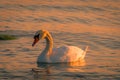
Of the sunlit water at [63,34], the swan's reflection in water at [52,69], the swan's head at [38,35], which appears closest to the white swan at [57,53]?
the swan's head at [38,35]

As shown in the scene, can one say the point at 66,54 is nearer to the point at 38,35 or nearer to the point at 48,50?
the point at 48,50

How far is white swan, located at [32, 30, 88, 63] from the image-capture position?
18.5 meters

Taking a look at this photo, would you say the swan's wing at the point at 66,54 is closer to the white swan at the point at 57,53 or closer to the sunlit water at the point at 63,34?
the white swan at the point at 57,53

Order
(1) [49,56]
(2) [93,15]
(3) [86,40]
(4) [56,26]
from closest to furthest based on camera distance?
1. (1) [49,56]
2. (3) [86,40]
3. (4) [56,26]
4. (2) [93,15]

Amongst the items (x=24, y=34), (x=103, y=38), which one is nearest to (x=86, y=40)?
(x=103, y=38)

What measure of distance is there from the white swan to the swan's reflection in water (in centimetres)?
19

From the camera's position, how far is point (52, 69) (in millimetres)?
17469

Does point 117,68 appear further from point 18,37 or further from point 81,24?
point 81,24

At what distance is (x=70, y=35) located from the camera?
879 inches

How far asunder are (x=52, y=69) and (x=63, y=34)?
16.6 feet

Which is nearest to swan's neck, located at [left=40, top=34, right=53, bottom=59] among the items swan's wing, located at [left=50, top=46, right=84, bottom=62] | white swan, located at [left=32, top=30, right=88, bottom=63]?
white swan, located at [left=32, top=30, right=88, bottom=63]

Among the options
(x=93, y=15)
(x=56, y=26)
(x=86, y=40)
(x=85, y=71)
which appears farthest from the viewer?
(x=93, y=15)

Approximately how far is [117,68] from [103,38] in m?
4.39

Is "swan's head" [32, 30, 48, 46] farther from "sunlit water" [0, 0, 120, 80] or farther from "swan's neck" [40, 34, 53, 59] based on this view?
"sunlit water" [0, 0, 120, 80]
